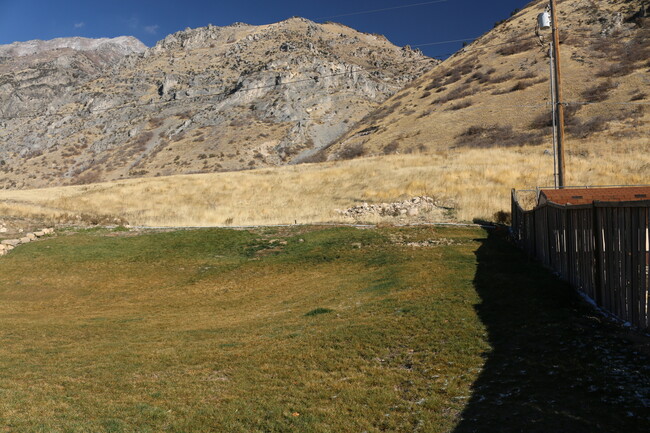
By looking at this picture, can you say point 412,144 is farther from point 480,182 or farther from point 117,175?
point 117,175

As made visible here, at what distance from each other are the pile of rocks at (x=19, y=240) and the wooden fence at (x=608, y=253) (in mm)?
25408

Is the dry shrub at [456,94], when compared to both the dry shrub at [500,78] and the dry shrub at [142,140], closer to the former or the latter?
the dry shrub at [500,78]

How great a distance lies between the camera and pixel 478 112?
6500 cm

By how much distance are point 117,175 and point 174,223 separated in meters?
73.0

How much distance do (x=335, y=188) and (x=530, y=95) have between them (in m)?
37.3

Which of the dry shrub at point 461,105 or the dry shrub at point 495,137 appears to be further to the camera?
the dry shrub at point 461,105

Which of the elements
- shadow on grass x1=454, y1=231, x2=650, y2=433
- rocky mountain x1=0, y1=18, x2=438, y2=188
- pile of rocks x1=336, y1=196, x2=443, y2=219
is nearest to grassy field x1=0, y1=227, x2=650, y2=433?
shadow on grass x1=454, y1=231, x2=650, y2=433

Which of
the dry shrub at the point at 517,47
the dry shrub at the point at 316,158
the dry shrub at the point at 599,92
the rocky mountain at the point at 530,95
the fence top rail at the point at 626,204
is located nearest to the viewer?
the fence top rail at the point at 626,204

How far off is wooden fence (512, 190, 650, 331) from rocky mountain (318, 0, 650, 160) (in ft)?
112

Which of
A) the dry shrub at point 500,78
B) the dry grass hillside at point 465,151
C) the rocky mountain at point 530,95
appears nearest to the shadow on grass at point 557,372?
the dry grass hillside at point 465,151

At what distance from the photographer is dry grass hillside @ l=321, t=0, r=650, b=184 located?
48.8m

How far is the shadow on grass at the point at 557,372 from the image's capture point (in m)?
5.04

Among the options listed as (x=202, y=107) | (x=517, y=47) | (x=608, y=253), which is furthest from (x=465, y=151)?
(x=202, y=107)

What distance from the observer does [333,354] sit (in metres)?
8.10
